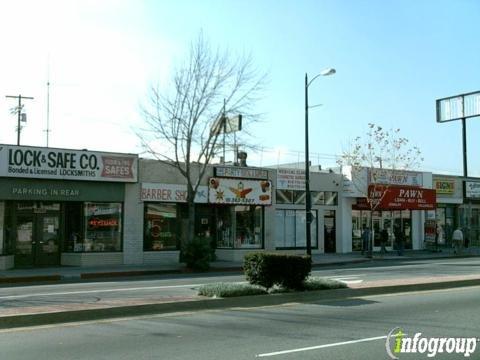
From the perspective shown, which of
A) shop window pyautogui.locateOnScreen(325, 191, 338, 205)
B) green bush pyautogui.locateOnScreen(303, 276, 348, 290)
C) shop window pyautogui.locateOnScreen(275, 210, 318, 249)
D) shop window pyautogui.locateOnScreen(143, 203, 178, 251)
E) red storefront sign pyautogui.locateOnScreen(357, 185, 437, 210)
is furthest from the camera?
shop window pyautogui.locateOnScreen(325, 191, 338, 205)

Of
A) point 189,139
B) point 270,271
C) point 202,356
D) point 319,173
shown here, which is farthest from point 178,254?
point 202,356

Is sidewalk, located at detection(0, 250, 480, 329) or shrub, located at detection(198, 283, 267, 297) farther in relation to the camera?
shrub, located at detection(198, 283, 267, 297)

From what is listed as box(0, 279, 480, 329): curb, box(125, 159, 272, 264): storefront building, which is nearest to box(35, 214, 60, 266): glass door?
box(125, 159, 272, 264): storefront building

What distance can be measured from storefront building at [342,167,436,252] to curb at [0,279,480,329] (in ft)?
62.7

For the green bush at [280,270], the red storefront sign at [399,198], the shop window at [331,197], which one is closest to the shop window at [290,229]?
the shop window at [331,197]

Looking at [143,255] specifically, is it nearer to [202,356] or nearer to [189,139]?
[189,139]

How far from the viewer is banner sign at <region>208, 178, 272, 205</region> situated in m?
29.8

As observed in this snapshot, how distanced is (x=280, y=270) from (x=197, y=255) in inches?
451

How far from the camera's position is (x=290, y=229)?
3353 cm

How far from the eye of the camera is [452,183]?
137ft

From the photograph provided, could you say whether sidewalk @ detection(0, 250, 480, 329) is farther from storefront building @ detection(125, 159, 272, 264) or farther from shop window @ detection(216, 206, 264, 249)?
shop window @ detection(216, 206, 264, 249)

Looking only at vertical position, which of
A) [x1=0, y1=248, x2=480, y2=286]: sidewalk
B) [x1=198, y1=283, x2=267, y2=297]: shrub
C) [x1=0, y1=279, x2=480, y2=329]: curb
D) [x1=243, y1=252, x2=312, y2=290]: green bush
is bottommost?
[x1=0, y1=248, x2=480, y2=286]: sidewalk

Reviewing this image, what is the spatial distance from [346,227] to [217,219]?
29.6 ft

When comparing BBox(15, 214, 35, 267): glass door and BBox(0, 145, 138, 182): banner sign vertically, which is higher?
BBox(0, 145, 138, 182): banner sign
